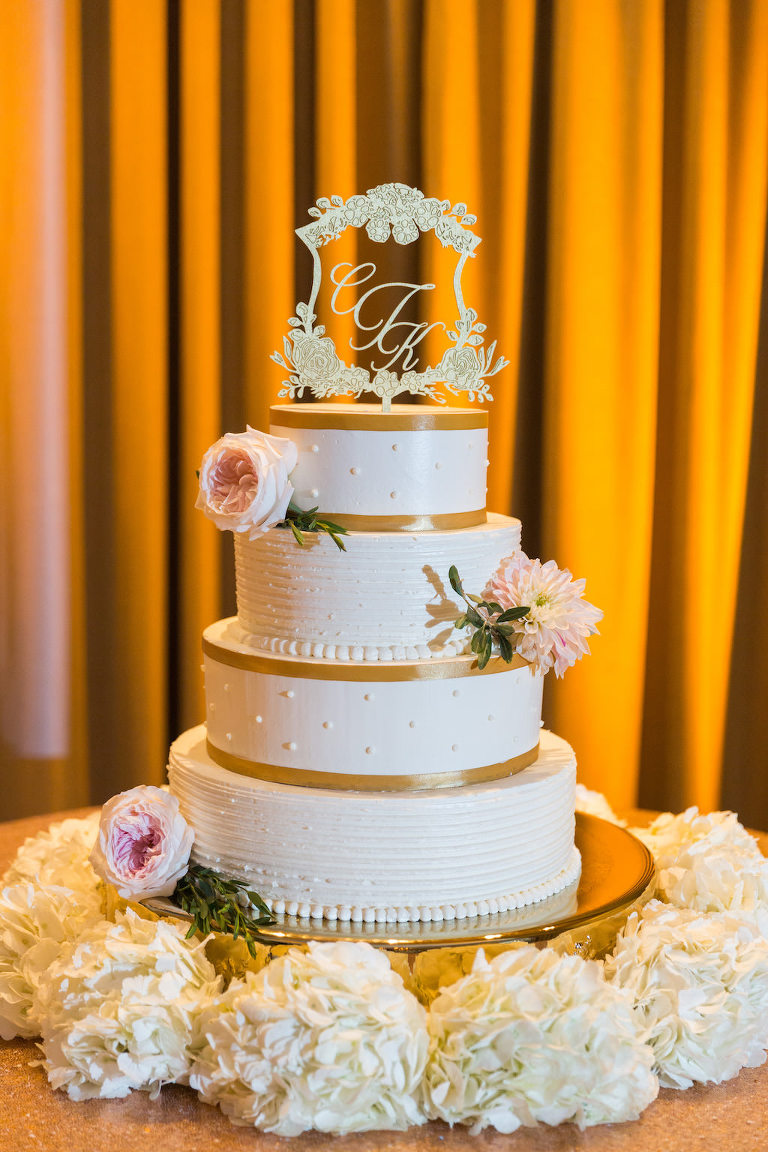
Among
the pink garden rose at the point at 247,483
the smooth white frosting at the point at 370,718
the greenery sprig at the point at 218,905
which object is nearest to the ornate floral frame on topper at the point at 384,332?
the pink garden rose at the point at 247,483

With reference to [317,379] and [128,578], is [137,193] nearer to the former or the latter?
[128,578]

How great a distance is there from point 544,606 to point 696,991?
0.52 metres

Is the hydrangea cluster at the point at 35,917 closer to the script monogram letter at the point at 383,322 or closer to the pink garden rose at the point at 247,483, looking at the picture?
the pink garden rose at the point at 247,483

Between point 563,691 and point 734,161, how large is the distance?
132 cm

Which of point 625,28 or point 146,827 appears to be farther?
point 625,28

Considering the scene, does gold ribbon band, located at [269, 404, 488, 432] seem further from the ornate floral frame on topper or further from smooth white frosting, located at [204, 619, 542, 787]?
smooth white frosting, located at [204, 619, 542, 787]

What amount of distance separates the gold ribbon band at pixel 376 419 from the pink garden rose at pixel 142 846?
548 millimetres

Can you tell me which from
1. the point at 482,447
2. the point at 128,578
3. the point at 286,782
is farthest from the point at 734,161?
the point at 286,782

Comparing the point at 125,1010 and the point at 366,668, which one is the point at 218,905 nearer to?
the point at 125,1010

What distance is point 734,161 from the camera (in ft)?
9.57

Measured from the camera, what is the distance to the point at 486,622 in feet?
5.40

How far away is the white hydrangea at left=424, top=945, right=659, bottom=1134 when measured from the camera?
1.36m

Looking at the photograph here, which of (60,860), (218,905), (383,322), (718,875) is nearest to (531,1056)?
(218,905)

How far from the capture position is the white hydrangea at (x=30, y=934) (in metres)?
1.62
